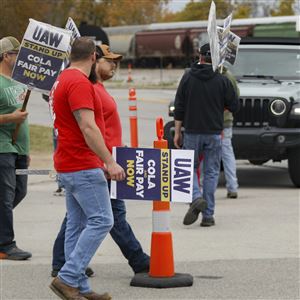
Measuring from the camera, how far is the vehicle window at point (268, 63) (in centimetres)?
1383

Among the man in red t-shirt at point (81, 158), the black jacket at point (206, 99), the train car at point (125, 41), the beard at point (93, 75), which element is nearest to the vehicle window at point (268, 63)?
the black jacket at point (206, 99)

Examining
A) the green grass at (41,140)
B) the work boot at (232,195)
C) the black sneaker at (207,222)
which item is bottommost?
the green grass at (41,140)

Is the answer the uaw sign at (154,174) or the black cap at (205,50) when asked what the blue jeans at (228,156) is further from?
the uaw sign at (154,174)

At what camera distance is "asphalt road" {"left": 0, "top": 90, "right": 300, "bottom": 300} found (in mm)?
7019

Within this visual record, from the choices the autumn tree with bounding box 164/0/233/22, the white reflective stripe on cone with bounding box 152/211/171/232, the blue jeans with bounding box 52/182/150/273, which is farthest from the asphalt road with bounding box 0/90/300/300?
the autumn tree with bounding box 164/0/233/22

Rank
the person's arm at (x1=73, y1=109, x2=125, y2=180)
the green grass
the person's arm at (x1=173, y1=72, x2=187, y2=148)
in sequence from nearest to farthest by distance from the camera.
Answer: the person's arm at (x1=73, y1=109, x2=125, y2=180), the person's arm at (x1=173, y1=72, x2=187, y2=148), the green grass

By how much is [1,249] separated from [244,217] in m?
3.24

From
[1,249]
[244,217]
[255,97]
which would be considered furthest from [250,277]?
[255,97]

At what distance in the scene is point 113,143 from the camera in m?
7.11

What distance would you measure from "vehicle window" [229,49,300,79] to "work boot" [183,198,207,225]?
15.8ft

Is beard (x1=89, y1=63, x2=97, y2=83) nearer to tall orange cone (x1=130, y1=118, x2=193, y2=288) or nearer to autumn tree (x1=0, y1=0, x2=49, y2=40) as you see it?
tall orange cone (x1=130, y1=118, x2=193, y2=288)

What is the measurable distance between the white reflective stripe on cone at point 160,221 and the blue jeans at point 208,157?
239cm

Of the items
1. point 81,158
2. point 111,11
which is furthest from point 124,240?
point 111,11

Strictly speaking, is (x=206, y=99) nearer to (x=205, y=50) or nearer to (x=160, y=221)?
(x=205, y=50)
